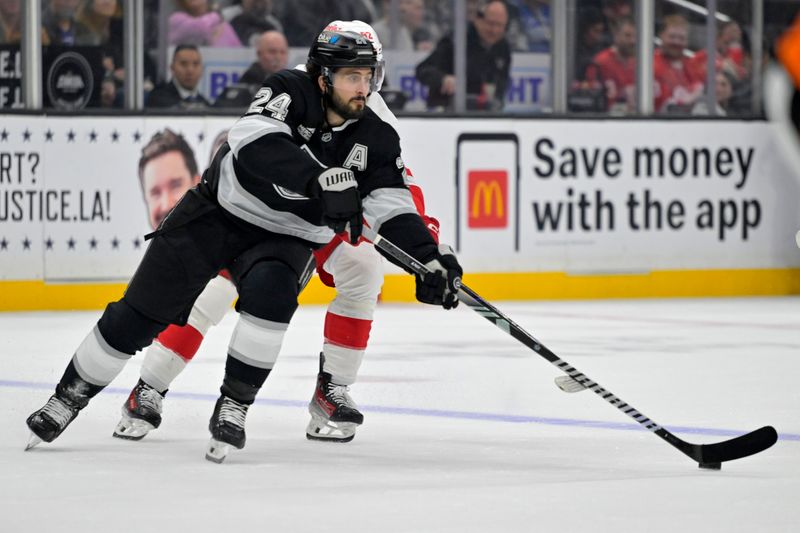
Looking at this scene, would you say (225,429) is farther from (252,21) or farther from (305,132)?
(252,21)

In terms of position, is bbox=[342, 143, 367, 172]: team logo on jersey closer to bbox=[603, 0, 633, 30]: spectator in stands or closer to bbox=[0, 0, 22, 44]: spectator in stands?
bbox=[0, 0, 22, 44]: spectator in stands

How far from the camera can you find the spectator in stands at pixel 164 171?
8.00m

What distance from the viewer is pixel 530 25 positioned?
29.2ft

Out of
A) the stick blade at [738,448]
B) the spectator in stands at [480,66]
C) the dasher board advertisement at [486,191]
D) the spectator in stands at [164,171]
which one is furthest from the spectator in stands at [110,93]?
the stick blade at [738,448]

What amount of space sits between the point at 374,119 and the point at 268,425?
2.81 feet

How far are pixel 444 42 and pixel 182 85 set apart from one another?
1443mm

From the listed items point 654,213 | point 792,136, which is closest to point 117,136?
point 654,213

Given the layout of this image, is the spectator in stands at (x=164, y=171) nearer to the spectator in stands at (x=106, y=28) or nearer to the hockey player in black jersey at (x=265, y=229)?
the spectator in stands at (x=106, y=28)

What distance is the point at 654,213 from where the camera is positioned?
29.4 feet

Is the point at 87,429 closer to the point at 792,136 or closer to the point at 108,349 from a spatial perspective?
the point at 108,349

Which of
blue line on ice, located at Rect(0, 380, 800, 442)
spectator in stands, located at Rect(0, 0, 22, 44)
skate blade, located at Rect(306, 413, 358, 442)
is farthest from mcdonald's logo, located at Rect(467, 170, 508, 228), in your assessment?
skate blade, located at Rect(306, 413, 358, 442)

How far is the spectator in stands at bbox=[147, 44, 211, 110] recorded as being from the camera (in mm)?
8188

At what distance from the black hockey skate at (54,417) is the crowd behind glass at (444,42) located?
14.8 feet

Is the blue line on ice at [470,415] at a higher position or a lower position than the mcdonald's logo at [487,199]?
lower
